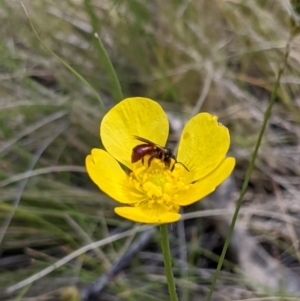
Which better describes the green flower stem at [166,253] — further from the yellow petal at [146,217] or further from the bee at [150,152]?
the bee at [150,152]

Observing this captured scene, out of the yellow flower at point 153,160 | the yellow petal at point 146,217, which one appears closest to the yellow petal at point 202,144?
the yellow flower at point 153,160

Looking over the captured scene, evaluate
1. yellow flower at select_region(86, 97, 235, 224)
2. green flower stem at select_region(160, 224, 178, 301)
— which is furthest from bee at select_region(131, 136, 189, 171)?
green flower stem at select_region(160, 224, 178, 301)

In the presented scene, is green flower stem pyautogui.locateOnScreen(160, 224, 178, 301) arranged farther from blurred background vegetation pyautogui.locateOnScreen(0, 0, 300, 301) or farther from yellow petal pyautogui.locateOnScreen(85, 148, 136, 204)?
blurred background vegetation pyautogui.locateOnScreen(0, 0, 300, 301)

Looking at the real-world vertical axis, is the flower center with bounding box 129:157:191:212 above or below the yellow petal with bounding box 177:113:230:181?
below

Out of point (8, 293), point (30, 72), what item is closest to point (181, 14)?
point (30, 72)

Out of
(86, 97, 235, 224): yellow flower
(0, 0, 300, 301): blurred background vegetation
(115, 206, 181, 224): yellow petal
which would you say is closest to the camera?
(115, 206, 181, 224): yellow petal

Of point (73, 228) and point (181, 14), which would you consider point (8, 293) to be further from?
point (181, 14)

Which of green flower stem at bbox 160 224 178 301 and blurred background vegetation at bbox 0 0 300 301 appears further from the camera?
blurred background vegetation at bbox 0 0 300 301
